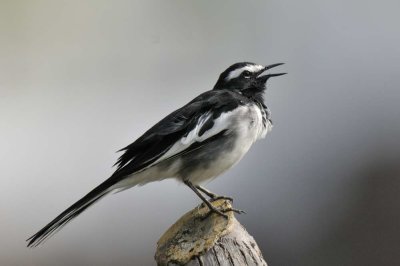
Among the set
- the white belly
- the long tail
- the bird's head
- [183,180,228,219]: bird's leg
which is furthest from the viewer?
the bird's head

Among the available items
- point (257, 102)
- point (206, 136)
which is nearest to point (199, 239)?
point (206, 136)

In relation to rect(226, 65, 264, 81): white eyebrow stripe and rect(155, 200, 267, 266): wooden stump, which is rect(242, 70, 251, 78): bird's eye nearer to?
rect(226, 65, 264, 81): white eyebrow stripe

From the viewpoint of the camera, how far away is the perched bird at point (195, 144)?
14.4ft

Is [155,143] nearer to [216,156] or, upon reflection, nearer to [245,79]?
[216,156]

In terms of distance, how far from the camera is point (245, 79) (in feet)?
18.0

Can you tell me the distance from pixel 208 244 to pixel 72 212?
4.06ft

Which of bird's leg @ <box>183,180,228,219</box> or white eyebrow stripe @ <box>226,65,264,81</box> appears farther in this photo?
white eyebrow stripe @ <box>226,65,264,81</box>

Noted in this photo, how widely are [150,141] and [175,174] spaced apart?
18.9 inches

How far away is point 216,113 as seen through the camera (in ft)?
15.5

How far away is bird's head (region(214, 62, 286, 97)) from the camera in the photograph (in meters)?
5.44

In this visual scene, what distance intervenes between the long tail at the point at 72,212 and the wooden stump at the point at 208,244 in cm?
64

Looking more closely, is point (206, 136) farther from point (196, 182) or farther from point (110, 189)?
point (110, 189)

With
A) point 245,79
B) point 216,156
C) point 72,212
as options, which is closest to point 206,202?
point 216,156

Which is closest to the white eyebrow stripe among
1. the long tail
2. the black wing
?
the black wing
